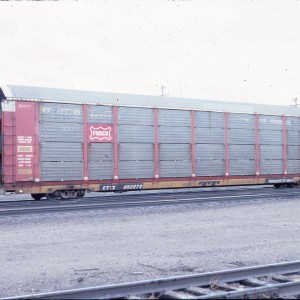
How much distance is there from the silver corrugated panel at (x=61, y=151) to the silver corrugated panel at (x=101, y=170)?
67 cm

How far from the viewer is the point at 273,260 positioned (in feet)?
27.2

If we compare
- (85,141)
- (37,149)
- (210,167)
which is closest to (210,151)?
(210,167)

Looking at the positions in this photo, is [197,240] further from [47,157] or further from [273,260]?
[47,157]

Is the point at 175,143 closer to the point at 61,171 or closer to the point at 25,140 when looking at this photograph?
the point at 61,171

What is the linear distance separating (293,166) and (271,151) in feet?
5.80

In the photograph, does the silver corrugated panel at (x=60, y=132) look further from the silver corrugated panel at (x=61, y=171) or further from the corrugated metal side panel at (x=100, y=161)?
the silver corrugated panel at (x=61, y=171)

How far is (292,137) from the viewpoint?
79.6 ft

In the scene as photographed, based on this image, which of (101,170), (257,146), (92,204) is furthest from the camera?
(257,146)

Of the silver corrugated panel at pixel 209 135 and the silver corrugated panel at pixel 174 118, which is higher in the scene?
the silver corrugated panel at pixel 174 118

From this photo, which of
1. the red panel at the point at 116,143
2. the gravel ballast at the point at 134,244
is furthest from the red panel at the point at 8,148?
the red panel at the point at 116,143

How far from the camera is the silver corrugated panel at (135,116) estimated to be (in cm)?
1922

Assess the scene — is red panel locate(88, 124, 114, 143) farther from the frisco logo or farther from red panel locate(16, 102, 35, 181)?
red panel locate(16, 102, 35, 181)

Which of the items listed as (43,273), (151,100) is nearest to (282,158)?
(151,100)

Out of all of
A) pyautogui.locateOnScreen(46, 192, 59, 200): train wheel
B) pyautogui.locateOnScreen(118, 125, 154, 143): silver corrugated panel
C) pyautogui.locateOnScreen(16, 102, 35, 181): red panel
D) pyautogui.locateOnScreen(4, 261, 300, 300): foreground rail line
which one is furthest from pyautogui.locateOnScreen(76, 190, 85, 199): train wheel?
pyautogui.locateOnScreen(4, 261, 300, 300): foreground rail line
